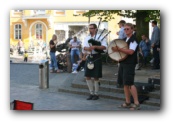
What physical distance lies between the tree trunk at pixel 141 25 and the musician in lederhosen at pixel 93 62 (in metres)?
0.45

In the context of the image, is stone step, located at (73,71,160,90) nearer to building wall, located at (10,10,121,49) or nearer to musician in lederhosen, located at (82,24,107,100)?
musician in lederhosen, located at (82,24,107,100)

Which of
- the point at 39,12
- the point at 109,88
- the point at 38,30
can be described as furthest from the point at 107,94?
the point at 39,12

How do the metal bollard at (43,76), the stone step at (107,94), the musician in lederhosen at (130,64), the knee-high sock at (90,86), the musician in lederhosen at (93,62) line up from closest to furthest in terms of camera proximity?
the musician in lederhosen at (130,64) < the stone step at (107,94) < the musician in lederhosen at (93,62) < the knee-high sock at (90,86) < the metal bollard at (43,76)

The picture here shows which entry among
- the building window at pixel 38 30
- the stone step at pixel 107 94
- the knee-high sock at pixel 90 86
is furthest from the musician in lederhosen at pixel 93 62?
the building window at pixel 38 30

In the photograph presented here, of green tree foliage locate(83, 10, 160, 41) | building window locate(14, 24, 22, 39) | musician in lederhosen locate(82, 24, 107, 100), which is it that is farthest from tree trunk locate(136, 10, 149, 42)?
building window locate(14, 24, 22, 39)

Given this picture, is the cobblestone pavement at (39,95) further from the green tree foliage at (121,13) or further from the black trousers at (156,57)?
the green tree foliage at (121,13)

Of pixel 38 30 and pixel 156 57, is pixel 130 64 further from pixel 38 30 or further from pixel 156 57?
pixel 38 30

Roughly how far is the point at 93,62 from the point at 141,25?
785 mm

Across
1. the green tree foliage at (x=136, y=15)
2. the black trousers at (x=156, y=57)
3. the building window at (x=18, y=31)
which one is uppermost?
the green tree foliage at (x=136, y=15)

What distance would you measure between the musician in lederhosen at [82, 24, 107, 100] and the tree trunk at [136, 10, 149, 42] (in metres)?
0.45

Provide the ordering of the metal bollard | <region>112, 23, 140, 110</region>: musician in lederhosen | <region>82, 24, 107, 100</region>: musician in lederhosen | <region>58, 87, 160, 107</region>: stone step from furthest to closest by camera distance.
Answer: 1. the metal bollard
2. <region>82, 24, 107, 100</region>: musician in lederhosen
3. <region>58, 87, 160, 107</region>: stone step
4. <region>112, 23, 140, 110</region>: musician in lederhosen

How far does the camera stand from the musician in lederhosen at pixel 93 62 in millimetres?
8188

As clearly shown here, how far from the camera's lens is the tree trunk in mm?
8070
